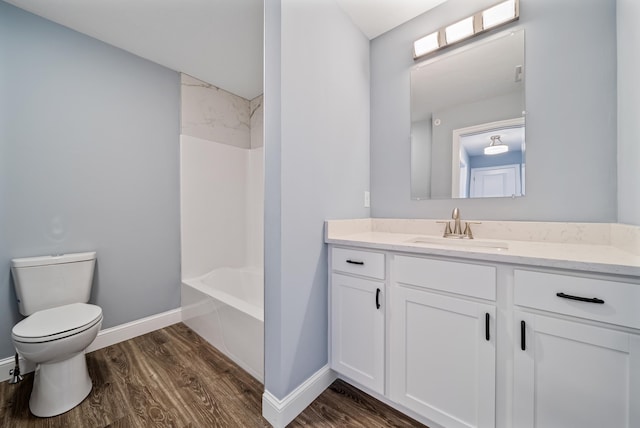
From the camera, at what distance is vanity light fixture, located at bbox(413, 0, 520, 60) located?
4.50ft

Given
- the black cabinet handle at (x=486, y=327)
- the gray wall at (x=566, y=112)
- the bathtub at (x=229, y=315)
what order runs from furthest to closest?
the bathtub at (x=229, y=315), the gray wall at (x=566, y=112), the black cabinet handle at (x=486, y=327)

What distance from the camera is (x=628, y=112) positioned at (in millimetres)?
1035

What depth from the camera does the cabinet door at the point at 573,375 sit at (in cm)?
75

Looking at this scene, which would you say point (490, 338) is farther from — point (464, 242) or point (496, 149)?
point (496, 149)

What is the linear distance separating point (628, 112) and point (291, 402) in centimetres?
204

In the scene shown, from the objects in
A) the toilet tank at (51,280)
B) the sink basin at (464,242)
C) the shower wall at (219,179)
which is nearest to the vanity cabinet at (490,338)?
the sink basin at (464,242)

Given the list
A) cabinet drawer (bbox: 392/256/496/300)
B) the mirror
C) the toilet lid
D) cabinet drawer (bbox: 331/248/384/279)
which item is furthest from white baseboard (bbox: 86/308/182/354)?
the mirror

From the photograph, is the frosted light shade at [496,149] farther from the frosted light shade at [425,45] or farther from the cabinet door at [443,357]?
the cabinet door at [443,357]

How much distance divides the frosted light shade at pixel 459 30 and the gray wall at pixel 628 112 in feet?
2.04

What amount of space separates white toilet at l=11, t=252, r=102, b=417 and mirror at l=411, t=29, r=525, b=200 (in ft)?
7.30

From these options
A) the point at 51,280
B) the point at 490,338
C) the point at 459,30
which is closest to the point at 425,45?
the point at 459,30

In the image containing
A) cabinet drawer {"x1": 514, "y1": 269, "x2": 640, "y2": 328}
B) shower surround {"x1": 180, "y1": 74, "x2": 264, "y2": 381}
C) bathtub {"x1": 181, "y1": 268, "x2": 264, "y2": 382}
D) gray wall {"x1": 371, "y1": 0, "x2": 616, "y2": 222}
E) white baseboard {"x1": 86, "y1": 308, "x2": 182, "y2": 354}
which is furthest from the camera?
shower surround {"x1": 180, "y1": 74, "x2": 264, "y2": 381}

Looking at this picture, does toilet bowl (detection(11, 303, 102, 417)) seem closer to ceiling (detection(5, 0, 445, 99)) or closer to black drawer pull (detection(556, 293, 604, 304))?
ceiling (detection(5, 0, 445, 99))

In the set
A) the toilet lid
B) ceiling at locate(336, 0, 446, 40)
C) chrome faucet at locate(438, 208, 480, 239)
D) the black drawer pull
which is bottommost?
the toilet lid
